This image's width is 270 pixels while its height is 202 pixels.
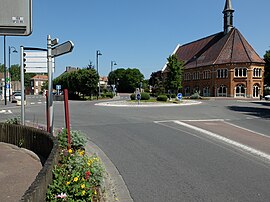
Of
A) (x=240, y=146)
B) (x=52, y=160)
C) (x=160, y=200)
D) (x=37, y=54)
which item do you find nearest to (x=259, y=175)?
(x=160, y=200)

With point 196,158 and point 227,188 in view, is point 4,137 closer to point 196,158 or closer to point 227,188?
point 196,158

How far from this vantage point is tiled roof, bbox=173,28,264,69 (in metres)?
63.1

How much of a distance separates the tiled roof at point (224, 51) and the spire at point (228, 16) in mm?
1794

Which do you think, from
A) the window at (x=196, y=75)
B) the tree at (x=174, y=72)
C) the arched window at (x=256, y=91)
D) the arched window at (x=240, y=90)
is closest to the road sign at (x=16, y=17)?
the tree at (x=174, y=72)

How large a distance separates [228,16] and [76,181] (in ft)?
245

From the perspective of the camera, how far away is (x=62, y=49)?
6.56 m

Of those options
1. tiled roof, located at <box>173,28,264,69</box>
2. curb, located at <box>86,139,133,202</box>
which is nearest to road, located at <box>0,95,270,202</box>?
curb, located at <box>86,139,133,202</box>

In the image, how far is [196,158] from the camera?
23.8ft

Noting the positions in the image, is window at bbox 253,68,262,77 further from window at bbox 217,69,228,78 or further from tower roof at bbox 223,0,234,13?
tower roof at bbox 223,0,234,13

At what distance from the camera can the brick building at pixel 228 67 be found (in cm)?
6194

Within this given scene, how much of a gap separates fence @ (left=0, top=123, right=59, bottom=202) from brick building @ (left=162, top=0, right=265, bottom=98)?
5903 cm

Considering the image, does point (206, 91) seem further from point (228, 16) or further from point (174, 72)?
point (174, 72)

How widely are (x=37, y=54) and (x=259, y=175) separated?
19.8ft

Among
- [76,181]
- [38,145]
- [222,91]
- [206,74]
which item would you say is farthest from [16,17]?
[206,74]
